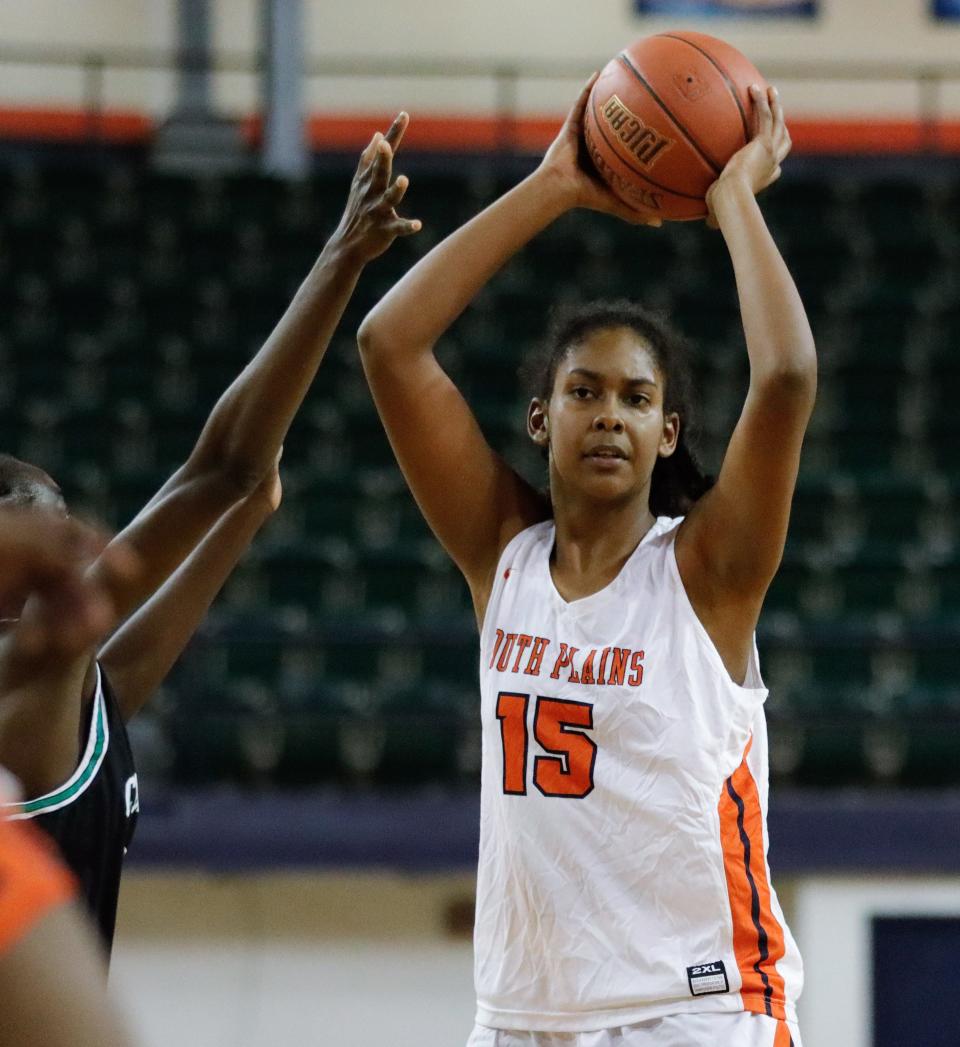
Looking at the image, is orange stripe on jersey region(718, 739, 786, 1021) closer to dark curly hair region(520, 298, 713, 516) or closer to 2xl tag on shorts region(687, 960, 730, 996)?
2xl tag on shorts region(687, 960, 730, 996)

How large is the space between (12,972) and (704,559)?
1771mm

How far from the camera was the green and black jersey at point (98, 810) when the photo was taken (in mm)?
2176

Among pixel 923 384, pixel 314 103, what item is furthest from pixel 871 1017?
pixel 314 103

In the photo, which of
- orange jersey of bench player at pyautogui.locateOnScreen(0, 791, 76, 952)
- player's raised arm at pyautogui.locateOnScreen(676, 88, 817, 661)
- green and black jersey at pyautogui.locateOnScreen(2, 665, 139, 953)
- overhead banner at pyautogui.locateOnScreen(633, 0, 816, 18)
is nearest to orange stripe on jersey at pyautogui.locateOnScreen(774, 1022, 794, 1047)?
player's raised arm at pyautogui.locateOnScreen(676, 88, 817, 661)

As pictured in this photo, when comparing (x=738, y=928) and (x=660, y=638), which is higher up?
(x=660, y=638)

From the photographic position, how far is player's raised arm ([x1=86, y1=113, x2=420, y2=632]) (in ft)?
8.63

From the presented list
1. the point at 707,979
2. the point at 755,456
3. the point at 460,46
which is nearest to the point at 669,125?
the point at 755,456

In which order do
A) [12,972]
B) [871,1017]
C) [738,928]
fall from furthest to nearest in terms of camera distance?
[871,1017] < [738,928] < [12,972]

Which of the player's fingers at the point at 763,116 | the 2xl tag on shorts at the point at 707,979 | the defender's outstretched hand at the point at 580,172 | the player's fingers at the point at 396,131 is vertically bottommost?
the 2xl tag on shorts at the point at 707,979

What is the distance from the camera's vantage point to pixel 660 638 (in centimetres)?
261

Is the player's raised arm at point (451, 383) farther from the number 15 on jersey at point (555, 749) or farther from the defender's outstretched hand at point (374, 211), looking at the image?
the number 15 on jersey at point (555, 749)

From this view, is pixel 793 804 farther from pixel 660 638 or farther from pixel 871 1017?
pixel 660 638

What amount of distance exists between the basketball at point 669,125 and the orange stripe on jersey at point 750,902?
98 centimetres

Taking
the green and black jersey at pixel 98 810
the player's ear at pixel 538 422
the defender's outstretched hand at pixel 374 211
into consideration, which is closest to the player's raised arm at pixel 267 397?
the defender's outstretched hand at pixel 374 211
